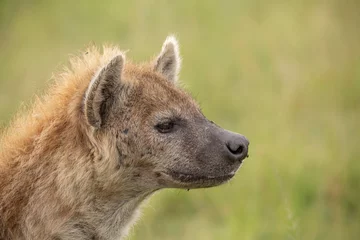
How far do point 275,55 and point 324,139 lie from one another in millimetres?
1580

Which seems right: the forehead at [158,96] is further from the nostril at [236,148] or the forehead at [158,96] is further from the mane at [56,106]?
the nostril at [236,148]

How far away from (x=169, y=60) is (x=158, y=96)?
609 millimetres

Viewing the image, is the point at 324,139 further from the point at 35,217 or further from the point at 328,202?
the point at 35,217

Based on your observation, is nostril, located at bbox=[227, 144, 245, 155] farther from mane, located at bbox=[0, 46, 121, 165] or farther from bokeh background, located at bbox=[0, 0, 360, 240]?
bokeh background, located at bbox=[0, 0, 360, 240]

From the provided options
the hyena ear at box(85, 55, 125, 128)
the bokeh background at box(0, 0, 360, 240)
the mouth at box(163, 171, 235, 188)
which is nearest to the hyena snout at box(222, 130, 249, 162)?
the mouth at box(163, 171, 235, 188)

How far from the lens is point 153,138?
5051 millimetres

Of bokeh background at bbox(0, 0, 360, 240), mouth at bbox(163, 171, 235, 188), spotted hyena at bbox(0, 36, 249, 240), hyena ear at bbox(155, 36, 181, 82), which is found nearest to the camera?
spotted hyena at bbox(0, 36, 249, 240)

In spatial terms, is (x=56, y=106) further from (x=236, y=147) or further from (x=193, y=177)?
(x=236, y=147)

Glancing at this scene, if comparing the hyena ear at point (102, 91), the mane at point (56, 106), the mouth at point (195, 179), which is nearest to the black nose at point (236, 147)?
the mouth at point (195, 179)

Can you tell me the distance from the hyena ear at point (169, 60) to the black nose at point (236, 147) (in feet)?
2.47

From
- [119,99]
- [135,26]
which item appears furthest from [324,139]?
[119,99]

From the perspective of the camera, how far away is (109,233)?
16.7 feet

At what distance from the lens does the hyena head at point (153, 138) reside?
4.99 metres

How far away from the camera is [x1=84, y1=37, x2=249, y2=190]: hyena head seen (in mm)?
4992
